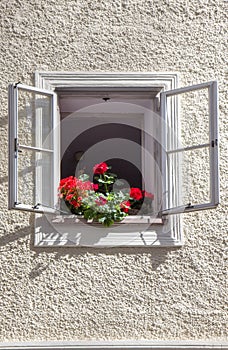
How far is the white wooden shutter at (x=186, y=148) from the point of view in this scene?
11.6 meters

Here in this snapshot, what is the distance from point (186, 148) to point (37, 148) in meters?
1.28

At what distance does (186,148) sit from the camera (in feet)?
37.6

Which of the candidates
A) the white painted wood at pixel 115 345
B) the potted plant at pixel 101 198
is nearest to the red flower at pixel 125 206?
the potted plant at pixel 101 198

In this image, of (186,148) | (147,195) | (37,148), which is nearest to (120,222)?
(147,195)

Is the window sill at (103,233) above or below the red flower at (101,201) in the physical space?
below

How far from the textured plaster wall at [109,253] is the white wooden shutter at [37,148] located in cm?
16

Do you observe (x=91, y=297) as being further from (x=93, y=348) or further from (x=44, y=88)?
(x=44, y=88)

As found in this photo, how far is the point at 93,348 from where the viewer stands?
11.2 metres

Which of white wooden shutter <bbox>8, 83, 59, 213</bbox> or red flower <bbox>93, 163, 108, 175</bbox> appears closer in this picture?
white wooden shutter <bbox>8, 83, 59, 213</bbox>

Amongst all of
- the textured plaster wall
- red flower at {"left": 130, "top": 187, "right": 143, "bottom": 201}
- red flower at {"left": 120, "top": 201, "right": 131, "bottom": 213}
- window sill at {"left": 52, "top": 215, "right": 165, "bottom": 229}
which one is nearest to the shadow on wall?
the textured plaster wall

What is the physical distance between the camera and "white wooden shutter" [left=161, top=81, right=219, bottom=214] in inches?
457

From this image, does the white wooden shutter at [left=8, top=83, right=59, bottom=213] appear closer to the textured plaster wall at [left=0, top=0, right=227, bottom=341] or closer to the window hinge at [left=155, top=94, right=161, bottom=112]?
the textured plaster wall at [left=0, top=0, right=227, bottom=341]

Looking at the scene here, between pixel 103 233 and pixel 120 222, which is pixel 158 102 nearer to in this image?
pixel 120 222

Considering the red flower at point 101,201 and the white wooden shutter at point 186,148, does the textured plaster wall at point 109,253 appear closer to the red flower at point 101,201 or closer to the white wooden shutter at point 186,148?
the white wooden shutter at point 186,148
